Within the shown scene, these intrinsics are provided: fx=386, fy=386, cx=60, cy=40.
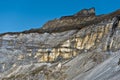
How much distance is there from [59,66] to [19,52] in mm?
16297

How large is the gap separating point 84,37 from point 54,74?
11.8 metres

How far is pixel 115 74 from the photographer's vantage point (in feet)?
124

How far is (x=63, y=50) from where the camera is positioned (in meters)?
69.9

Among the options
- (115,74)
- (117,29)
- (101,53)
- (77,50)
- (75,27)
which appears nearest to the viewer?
(115,74)

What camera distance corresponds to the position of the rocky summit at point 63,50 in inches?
2217

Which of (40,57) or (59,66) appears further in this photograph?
(40,57)

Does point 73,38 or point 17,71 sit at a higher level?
point 73,38

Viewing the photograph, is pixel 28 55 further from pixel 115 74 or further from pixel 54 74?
pixel 115 74

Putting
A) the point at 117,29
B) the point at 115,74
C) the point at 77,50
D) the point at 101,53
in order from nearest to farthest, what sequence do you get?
the point at 115,74, the point at 101,53, the point at 117,29, the point at 77,50

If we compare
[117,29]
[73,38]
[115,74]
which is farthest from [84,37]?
[115,74]

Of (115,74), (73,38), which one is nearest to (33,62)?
(73,38)

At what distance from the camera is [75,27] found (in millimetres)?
73438

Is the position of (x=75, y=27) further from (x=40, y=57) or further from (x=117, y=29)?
(x=117, y=29)

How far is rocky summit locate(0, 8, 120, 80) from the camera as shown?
5631 cm
